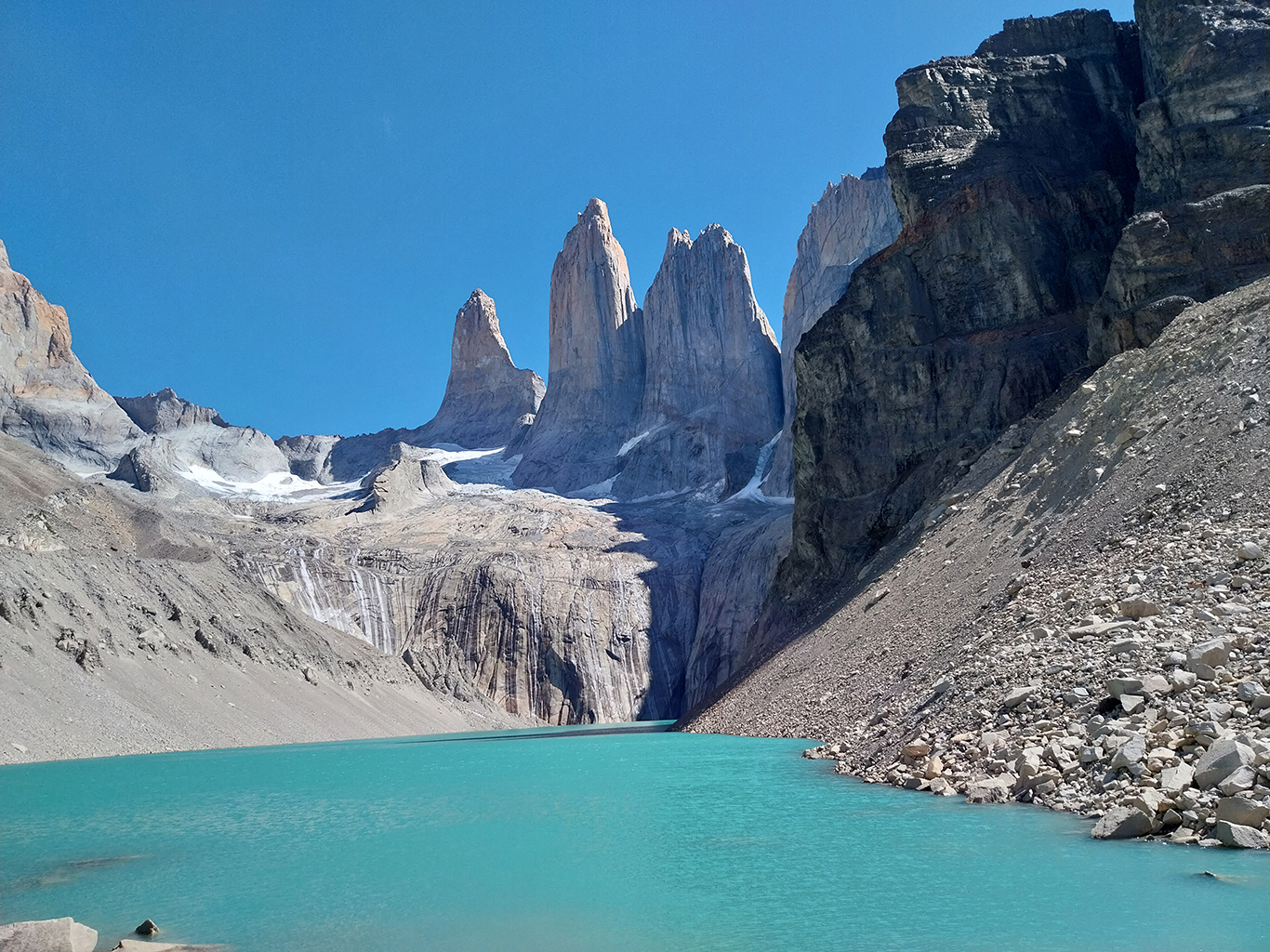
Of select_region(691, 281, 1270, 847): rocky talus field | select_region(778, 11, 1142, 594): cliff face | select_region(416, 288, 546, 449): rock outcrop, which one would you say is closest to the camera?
select_region(691, 281, 1270, 847): rocky talus field

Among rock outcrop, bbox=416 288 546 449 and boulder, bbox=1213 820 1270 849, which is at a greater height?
rock outcrop, bbox=416 288 546 449

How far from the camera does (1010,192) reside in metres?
44.1

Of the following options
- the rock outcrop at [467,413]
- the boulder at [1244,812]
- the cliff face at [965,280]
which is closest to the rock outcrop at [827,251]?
the cliff face at [965,280]

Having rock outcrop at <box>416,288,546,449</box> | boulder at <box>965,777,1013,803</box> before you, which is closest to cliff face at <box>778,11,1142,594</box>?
boulder at <box>965,777,1013,803</box>

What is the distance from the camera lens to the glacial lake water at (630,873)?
8.90 metres

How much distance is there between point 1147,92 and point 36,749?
167ft

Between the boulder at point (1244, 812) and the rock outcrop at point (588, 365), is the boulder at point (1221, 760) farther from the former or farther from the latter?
the rock outcrop at point (588, 365)

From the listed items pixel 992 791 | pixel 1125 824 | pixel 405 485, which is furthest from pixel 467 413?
pixel 1125 824

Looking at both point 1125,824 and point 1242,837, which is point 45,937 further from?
point 1242,837

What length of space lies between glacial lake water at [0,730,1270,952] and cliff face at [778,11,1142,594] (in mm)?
24174

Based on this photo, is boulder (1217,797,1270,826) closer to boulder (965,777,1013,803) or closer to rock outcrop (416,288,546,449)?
boulder (965,777,1013,803)

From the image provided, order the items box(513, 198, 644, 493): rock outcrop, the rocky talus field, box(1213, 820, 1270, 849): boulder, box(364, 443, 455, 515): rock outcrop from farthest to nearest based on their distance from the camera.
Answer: box(513, 198, 644, 493): rock outcrop, box(364, 443, 455, 515): rock outcrop, the rocky talus field, box(1213, 820, 1270, 849): boulder

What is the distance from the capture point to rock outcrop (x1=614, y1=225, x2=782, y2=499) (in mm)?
114375

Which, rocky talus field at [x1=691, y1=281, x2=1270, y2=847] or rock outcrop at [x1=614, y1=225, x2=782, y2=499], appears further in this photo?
rock outcrop at [x1=614, y1=225, x2=782, y2=499]
